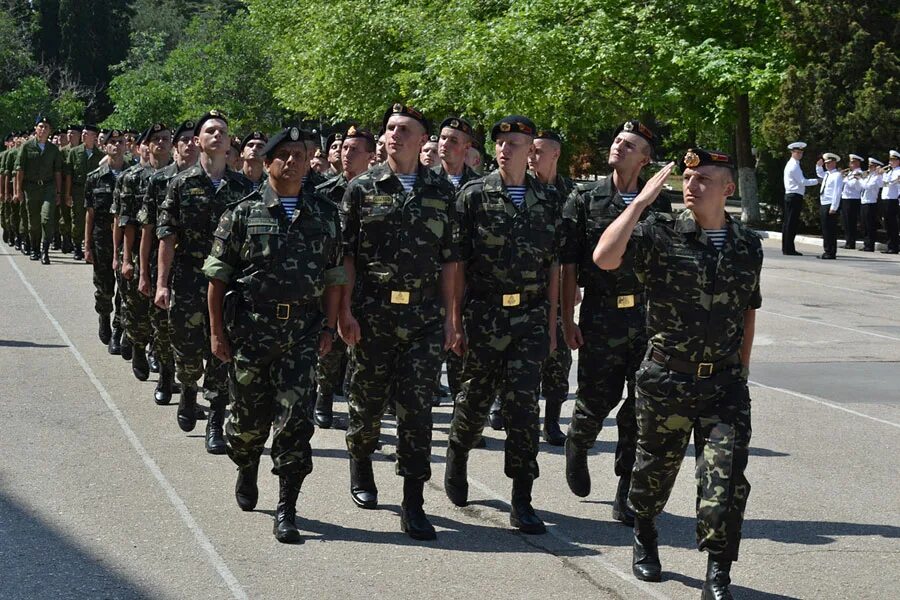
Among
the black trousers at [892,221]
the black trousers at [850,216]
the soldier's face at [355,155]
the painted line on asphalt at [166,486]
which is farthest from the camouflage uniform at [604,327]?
the black trousers at [850,216]

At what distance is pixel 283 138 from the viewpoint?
23.0ft

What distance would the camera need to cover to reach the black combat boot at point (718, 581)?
5.85 metres

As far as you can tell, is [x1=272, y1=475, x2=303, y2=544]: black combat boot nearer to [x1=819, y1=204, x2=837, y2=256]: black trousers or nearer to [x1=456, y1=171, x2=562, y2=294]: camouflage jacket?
[x1=456, y1=171, x2=562, y2=294]: camouflage jacket

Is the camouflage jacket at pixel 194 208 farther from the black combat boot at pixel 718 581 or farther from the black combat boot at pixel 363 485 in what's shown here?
the black combat boot at pixel 718 581

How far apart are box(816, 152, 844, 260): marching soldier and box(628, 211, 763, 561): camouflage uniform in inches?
820

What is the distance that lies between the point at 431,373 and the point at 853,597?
238 cm

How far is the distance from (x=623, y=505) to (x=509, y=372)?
98cm

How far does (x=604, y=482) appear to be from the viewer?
8398 millimetres

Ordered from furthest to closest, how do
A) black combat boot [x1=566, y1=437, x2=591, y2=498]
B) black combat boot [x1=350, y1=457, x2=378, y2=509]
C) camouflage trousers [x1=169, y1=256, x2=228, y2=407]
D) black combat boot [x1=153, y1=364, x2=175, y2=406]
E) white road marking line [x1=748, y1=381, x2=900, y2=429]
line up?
black combat boot [x1=153, y1=364, x2=175, y2=406]
white road marking line [x1=748, y1=381, x2=900, y2=429]
camouflage trousers [x1=169, y1=256, x2=228, y2=407]
black combat boot [x1=566, y1=437, x2=591, y2=498]
black combat boot [x1=350, y1=457, x2=378, y2=509]

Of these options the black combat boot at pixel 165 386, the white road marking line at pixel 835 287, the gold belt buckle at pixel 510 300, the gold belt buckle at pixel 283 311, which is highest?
the gold belt buckle at pixel 510 300

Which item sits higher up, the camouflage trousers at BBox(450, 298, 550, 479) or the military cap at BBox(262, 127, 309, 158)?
the military cap at BBox(262, 127, 309, 158)

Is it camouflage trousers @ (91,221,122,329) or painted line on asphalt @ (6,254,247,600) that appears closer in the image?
painted line on asphalt @ (6,254,247,600)

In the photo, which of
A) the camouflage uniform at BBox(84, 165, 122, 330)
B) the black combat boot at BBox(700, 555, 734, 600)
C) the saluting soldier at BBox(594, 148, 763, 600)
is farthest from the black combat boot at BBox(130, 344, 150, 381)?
the black combat boot at BBox(700, 555, 734, 600)

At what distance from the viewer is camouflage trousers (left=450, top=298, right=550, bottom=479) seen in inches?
285
